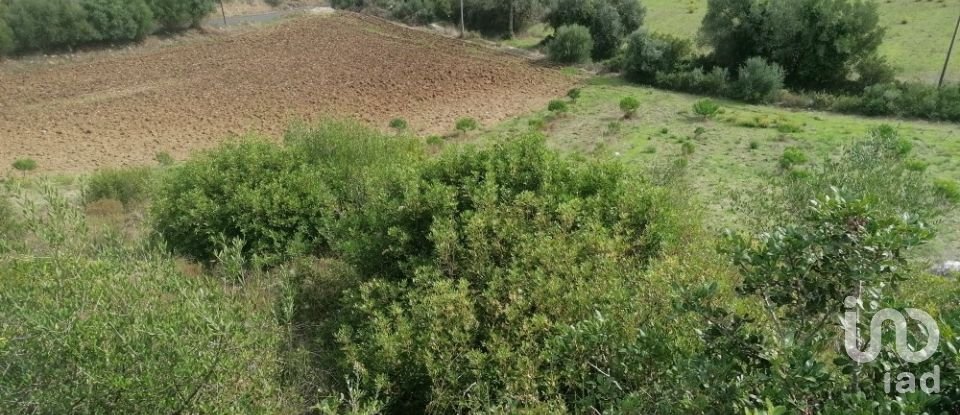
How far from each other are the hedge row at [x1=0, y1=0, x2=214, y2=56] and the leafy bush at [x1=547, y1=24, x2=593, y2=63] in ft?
86.6

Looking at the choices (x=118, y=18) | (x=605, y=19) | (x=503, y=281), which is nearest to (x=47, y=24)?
(x=118, y=18)

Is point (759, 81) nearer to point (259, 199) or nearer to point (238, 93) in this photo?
point (259, 199)

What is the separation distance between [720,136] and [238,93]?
21.5 m

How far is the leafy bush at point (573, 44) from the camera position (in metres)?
32.1

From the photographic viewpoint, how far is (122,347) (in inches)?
207

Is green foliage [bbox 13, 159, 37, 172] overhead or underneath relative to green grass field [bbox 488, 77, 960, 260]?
underneath

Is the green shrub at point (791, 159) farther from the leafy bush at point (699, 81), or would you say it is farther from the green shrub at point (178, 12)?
the green shrub at point (178, 12)

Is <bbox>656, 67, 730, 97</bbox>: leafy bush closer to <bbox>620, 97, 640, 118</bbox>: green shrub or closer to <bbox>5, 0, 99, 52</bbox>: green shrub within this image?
<bbox>620, 97, 640, 118</bbox>: green shrub

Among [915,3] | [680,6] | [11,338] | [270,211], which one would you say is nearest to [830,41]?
[915,3]

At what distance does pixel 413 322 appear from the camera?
6598 millimetres

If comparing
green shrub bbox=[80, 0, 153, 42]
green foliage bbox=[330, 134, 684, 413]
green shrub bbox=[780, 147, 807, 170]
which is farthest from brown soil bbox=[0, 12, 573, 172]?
green foliage bbox=[330, 134, 684, 413]

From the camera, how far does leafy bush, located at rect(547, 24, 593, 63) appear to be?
3209 cm

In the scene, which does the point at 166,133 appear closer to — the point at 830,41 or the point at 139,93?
the point at 139,93

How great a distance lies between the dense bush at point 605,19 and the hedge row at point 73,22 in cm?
2679
